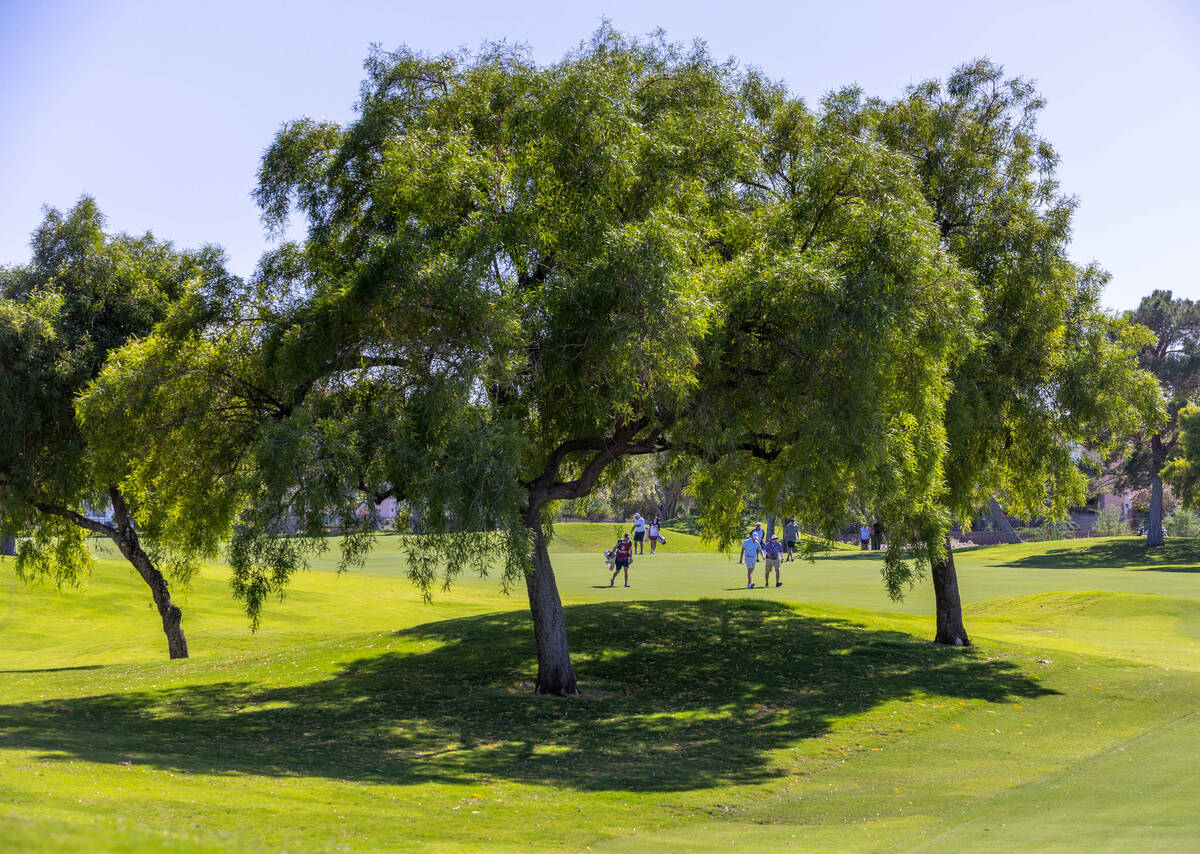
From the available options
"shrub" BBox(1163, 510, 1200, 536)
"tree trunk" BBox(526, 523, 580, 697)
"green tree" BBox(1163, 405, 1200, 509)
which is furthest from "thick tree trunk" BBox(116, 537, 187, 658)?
"shrub" BBox(1163, 510, 1200, 536)

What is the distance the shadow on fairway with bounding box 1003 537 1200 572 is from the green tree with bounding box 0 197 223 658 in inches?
1841

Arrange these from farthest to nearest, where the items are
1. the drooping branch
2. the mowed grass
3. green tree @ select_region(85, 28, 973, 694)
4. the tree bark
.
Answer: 1. the tree bark
2. the drooping branch
3. green tree @ select_region(85, 28, 973, 694)
4. the mowed grass

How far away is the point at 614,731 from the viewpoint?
16.6 m

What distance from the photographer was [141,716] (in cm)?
1683

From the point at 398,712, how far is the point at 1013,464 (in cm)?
1517

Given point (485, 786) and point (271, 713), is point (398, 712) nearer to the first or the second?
point (271, 713)

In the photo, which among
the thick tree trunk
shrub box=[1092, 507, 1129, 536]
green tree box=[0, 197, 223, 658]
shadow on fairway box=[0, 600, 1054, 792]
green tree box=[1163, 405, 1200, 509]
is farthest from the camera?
shrub box=[1092, 507, 1129, 536]

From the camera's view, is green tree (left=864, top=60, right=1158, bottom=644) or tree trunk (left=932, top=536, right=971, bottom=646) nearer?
green tree (left=864, top=60, right=1158, bottom=644)

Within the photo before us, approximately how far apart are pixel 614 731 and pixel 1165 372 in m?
59.4

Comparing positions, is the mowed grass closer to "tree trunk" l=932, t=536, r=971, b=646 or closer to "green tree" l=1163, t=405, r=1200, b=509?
"tree trunk" l=932, t=536, r=971, b=646

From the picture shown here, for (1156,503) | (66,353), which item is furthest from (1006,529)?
(66,353)

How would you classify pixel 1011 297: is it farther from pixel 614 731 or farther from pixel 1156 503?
pixel 1156 503

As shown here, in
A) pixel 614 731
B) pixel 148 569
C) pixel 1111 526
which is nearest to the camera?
pixel 614 731

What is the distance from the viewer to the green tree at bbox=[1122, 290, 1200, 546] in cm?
6250
